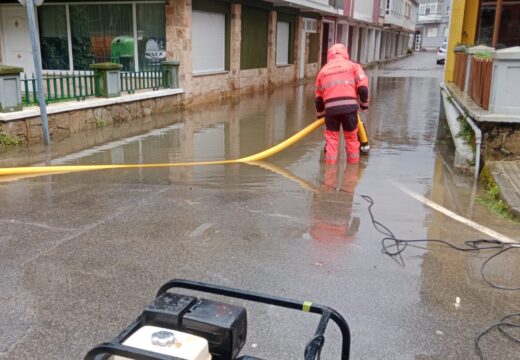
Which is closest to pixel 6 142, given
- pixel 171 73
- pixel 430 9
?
pixel 171 73

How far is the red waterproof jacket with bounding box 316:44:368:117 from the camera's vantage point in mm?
7500

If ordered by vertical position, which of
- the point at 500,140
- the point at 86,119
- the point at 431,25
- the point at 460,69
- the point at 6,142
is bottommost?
the point at 6,142

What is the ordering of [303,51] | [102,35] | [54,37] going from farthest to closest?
[303,51]
[54,37]
[102,35]

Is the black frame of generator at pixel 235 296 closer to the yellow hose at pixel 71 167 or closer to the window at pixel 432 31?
the yellow hose at pixel 71 167

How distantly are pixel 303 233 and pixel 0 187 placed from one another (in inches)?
151

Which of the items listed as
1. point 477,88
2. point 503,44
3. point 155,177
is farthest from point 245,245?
point 503,44

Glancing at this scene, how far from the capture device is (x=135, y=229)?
498cm

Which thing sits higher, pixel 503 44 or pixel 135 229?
pixel 503 44

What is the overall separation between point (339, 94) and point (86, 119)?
5223mm

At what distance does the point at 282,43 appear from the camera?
2203cm

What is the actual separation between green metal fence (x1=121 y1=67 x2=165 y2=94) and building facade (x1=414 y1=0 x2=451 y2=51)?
7118cm

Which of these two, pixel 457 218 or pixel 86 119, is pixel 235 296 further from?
pixel 86 119

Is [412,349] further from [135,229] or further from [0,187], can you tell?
[0,187]

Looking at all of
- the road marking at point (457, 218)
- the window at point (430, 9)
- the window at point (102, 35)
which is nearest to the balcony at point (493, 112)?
the road marking at point (457, 218)
